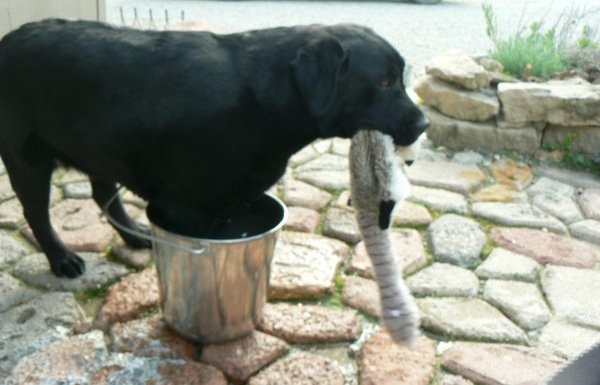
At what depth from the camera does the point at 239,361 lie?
277cm

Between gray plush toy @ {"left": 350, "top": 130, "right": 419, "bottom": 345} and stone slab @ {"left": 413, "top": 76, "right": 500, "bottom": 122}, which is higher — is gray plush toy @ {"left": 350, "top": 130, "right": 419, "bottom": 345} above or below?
above

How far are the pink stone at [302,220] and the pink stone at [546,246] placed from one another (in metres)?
1.01

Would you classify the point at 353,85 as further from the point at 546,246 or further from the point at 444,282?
the point at 546,246

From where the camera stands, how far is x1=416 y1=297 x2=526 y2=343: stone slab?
300cm

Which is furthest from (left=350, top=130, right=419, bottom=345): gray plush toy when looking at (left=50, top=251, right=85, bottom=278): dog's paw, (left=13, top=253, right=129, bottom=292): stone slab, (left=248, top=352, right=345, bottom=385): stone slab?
(left=50, top=251, right=85, bottom=278): dog's paw

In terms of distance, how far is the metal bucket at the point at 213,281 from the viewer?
261 cm

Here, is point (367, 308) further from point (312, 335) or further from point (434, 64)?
point (434, 64)

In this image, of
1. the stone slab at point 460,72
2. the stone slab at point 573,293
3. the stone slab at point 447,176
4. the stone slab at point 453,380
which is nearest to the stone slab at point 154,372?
the stone slab at point 453,380

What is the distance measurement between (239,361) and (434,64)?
3218 mm

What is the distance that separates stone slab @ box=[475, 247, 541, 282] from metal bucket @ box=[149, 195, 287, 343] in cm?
122

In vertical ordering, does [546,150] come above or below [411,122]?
below

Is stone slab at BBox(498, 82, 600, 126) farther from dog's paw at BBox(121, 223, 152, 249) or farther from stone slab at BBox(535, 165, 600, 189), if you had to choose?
dog's paw at BBox(121, 223, 152, 249)

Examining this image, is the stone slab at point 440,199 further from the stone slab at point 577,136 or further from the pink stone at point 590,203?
the stone slab at point 577,136

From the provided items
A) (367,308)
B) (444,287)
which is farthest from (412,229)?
(367,308)
